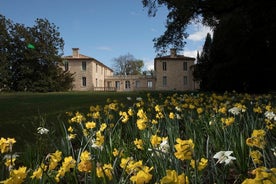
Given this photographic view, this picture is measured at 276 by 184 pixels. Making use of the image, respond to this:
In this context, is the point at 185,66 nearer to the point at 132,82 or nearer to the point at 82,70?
the point at 132,82

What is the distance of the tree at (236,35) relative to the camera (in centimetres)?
1178

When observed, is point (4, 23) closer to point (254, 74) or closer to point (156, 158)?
point (254, 74)

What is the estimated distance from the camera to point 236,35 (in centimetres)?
1420

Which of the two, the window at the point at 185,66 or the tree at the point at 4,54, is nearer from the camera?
the tree at the point at 4,54

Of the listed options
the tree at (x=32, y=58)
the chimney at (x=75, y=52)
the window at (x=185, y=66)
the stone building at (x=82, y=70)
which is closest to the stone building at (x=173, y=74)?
the window at (x=185, y=66)

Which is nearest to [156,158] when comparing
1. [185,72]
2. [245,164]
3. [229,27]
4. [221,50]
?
[245,164]

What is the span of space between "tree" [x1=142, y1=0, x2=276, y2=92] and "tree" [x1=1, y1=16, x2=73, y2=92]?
74.1 feet

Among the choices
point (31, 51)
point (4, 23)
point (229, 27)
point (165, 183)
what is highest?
point (4, 23)

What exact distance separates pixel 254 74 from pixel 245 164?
57.4 ft

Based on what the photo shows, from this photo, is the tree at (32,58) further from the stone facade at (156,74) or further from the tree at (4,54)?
the stone facade at (156,74)

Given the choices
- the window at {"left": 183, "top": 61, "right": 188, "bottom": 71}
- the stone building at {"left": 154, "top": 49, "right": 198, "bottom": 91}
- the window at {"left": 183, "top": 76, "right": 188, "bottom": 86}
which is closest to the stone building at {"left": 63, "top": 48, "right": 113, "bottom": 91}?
the stone building at {"left": 154, "top": 49, "right": 198, "bottom": 91}

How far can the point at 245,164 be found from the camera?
2.32 metres

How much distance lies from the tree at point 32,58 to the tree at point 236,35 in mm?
22600

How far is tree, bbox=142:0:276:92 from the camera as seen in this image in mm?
11781
